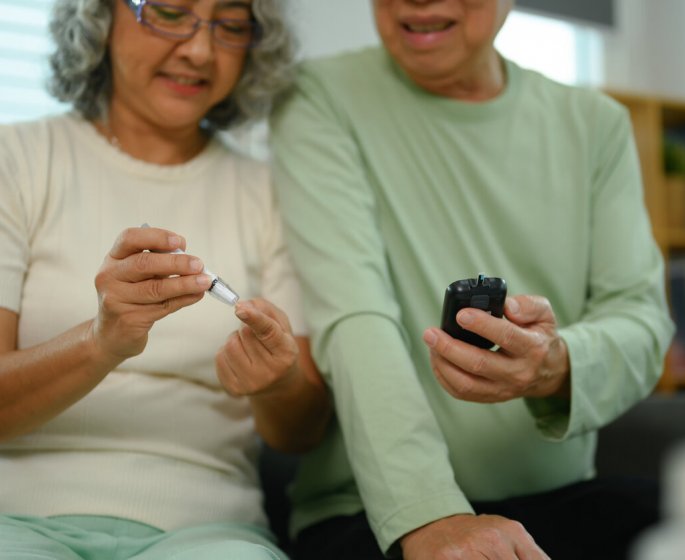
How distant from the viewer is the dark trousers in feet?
3.75

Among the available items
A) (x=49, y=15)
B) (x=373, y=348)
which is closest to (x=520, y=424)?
(x=373, y=348)

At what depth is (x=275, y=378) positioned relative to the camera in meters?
1.09

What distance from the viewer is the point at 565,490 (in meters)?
1.24

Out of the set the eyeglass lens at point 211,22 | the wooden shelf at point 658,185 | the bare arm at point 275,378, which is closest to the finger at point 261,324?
the bare arm at point 275,378

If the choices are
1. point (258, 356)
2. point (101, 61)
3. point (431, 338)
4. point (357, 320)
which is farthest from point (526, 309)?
point (101, 61)

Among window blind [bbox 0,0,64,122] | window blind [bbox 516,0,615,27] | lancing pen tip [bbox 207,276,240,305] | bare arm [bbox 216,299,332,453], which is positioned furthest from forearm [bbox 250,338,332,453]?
window blind [bbox 516,0,615,27]

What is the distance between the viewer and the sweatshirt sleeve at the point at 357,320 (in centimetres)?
101

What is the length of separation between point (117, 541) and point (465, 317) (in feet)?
1.67

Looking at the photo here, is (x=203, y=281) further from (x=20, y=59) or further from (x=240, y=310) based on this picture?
(x=20, y=59)

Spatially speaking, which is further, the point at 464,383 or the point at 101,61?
the point at 101,61

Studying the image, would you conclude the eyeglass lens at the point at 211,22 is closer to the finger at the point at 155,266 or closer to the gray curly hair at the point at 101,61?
the gray curly hair at the point at 101,61

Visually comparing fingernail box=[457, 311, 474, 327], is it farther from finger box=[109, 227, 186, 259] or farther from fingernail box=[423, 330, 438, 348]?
finger box=[109, 227, 186, 259]

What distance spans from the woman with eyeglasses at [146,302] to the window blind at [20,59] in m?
0.84

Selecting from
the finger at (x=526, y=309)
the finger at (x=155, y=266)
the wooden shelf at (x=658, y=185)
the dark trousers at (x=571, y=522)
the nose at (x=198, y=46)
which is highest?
the nose at (x=198, y=46)
